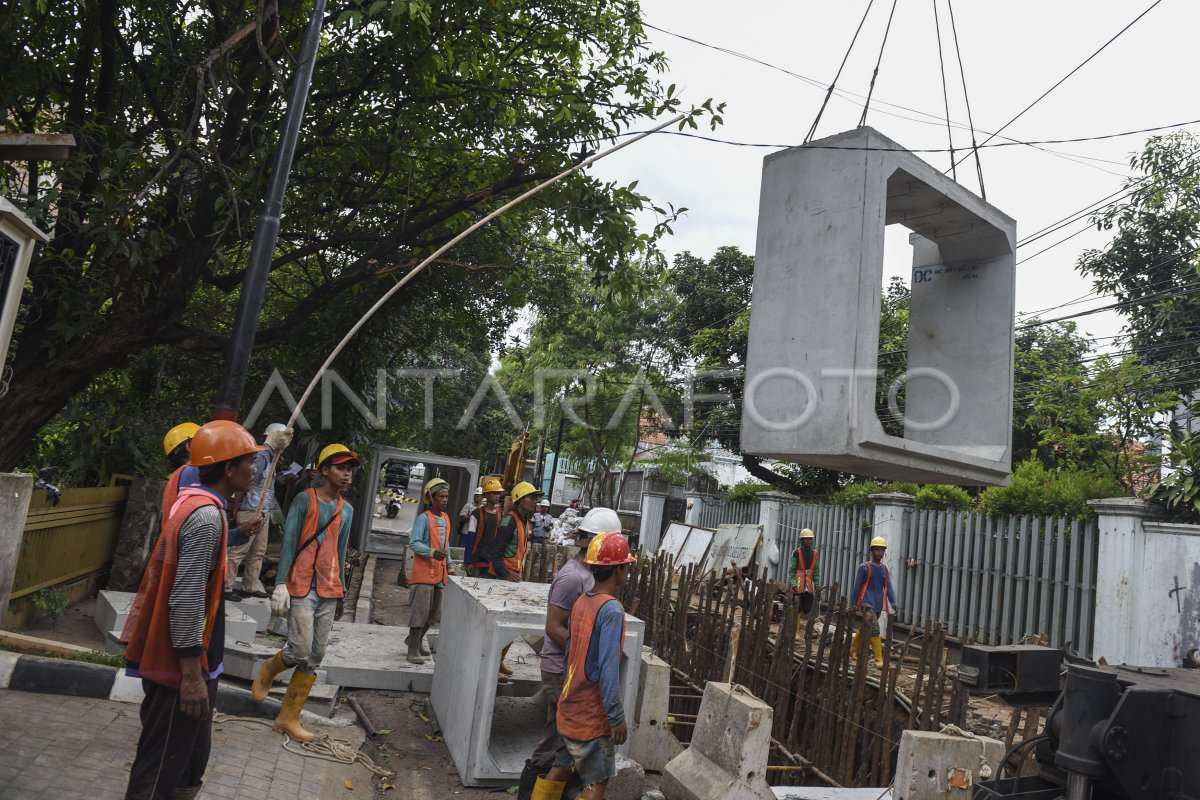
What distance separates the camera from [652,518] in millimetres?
25656

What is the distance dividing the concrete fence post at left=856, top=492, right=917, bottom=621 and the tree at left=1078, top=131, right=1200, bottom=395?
213 inches

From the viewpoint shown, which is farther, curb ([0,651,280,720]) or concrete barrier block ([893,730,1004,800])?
curb ([0,651,280,720])

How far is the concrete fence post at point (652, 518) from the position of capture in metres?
25.5

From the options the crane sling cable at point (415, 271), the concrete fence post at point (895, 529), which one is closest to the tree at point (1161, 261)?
the concrete fence post at point (895, 529)

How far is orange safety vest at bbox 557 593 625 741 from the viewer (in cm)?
416

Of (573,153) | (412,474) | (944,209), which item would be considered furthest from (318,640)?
(412,474)

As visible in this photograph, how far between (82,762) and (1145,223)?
19083 mm

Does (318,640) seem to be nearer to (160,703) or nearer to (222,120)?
(160,703)

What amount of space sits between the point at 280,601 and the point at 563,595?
1844mm

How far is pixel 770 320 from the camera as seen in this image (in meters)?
3.60

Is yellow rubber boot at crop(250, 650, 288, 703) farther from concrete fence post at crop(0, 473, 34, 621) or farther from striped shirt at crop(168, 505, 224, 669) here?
striped shirt at crop(168, 505, 224, 669)

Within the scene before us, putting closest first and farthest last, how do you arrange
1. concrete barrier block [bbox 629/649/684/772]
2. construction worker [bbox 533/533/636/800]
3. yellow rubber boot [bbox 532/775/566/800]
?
1. construction worker [bbox 533/533/636/800]
2. yellow rubber boot [bbox 532/775/566/800]
3. concrete barrier block [bbox 629/649/684/772]

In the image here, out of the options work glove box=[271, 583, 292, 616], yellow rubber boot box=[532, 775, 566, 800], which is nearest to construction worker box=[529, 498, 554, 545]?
work glove box=[271, 583, 292, 616]

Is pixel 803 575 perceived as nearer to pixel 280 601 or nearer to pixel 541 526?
pixel 280 601
